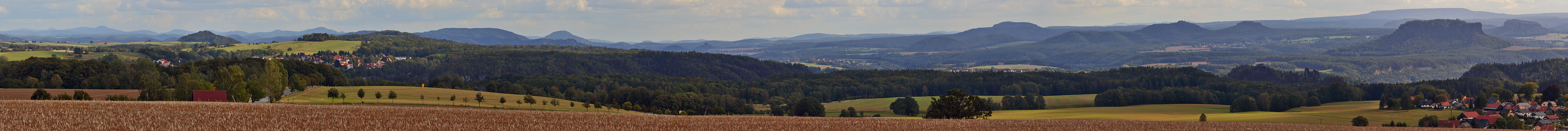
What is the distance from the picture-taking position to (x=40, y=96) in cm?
6662

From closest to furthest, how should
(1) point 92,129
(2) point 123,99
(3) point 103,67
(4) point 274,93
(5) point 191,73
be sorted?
(1) point 92,129 → (2) point 123,99 → (4) point 274,93 → (5) point 191,73 → (3) point 103,67

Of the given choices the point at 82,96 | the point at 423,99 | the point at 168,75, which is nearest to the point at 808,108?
the point at 423,99

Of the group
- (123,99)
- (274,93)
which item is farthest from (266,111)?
(274,93)

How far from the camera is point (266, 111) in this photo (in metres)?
40.4

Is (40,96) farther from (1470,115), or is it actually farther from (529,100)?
(1470,115)

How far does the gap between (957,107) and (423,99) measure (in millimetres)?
63868

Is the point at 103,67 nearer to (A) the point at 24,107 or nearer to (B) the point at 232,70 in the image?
(B) the point at 232,70

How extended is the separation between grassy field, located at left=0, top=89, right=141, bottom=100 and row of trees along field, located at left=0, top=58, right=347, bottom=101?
1874 mm

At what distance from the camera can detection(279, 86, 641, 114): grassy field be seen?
90438 mm

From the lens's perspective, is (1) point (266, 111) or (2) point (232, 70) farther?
(2) point (232, 70)

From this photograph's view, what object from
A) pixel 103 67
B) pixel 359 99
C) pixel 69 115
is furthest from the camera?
pixel 103 67

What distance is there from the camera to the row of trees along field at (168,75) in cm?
8281

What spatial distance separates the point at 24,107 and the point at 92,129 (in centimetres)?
956

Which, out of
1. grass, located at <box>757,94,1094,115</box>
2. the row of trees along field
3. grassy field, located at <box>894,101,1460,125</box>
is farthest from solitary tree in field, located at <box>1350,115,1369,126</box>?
the row of trees along field
